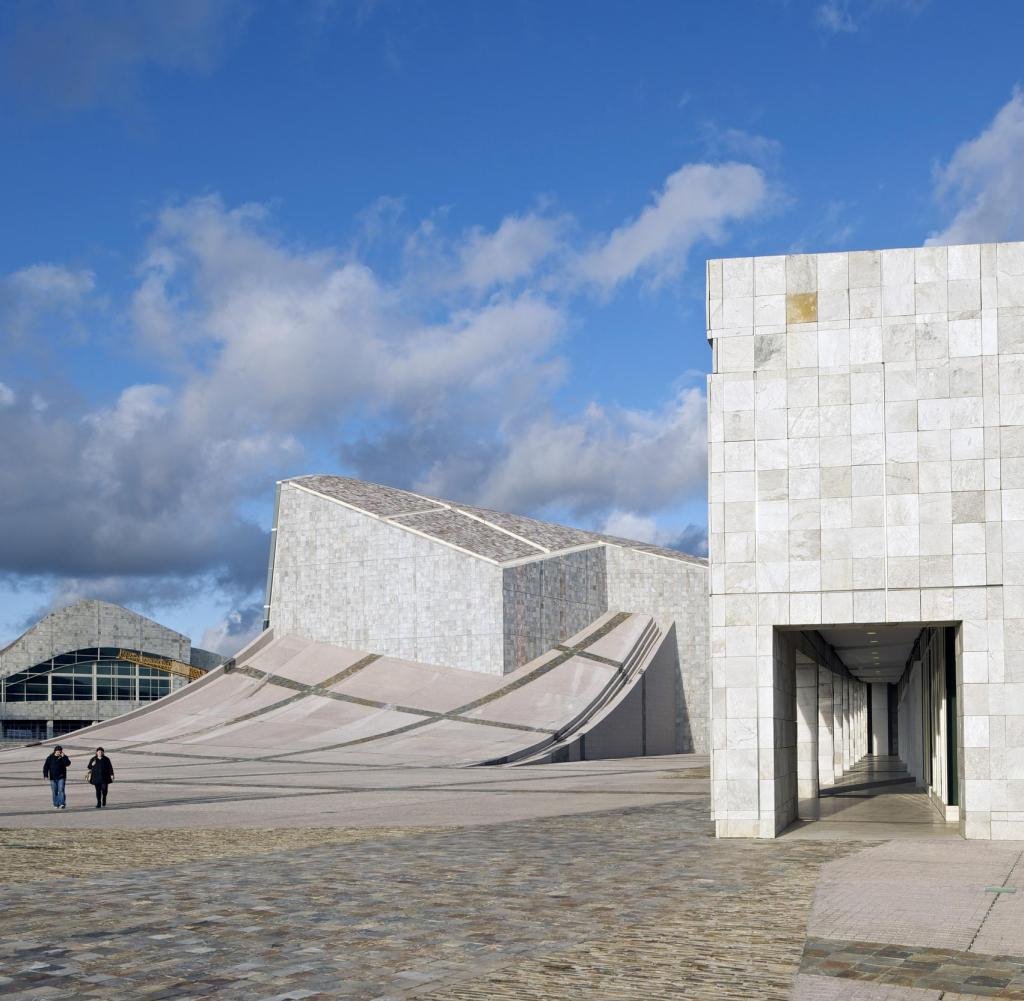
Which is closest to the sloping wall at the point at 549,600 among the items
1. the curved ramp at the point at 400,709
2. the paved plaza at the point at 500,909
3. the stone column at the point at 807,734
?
the curved ramp at the point at 400,709

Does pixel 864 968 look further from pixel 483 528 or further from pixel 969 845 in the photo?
pixel 483 528

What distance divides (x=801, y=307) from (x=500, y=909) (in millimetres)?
10723

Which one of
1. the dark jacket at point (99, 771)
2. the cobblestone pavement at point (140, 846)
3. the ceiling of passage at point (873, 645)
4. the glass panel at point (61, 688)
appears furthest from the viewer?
the glass panel at point (61, 688)

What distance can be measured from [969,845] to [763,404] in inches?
261

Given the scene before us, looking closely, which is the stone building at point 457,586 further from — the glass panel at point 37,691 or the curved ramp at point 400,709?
the glass panel at point 37,691

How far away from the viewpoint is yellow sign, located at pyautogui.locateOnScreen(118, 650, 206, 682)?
80438 mm

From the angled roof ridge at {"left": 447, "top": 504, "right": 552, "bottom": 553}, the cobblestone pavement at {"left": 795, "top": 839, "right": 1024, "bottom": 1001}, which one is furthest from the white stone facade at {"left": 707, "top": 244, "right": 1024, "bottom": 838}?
the angled roof ridge at {"left": 447, "top": 504, "right": 552, "bottom": 553}

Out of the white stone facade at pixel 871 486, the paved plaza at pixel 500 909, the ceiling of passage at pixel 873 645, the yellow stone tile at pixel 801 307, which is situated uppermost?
the yellow stone tile at pixel 801 307

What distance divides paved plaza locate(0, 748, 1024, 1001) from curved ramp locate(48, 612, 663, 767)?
22622 millimetres

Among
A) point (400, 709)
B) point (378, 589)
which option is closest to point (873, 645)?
point (400, 709)

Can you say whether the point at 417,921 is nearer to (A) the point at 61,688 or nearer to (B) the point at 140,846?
(B) the point at 140,846

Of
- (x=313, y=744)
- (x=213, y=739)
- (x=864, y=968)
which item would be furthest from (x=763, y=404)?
(x=213, y=739)

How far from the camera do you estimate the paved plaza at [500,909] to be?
8148 millimetres

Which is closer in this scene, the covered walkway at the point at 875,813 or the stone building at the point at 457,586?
the covered walkway at the point at 875,813
